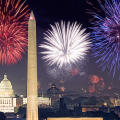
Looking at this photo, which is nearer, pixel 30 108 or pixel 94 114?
pixel 30 108

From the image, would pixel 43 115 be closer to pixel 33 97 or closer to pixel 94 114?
pixel 94 114

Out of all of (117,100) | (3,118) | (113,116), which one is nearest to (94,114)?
(113,116)

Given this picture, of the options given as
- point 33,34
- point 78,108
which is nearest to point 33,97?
point 33,34

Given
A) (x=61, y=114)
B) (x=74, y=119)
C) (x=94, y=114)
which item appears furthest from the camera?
(x=61, y=114)

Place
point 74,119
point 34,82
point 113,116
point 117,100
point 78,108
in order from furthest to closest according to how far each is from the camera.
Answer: point 117,100 < point 78,108 < point 113,116 < point 74,119 < point 34,82

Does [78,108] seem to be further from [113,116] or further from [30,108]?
[30,108]

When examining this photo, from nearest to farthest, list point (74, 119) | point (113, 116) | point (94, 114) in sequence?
point (74, 119) < point (113, 116) < point (94, 114)

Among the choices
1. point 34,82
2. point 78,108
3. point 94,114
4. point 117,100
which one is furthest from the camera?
point 117,100

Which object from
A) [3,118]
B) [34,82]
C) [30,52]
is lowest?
[3,118]

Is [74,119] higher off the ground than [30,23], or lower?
lower
